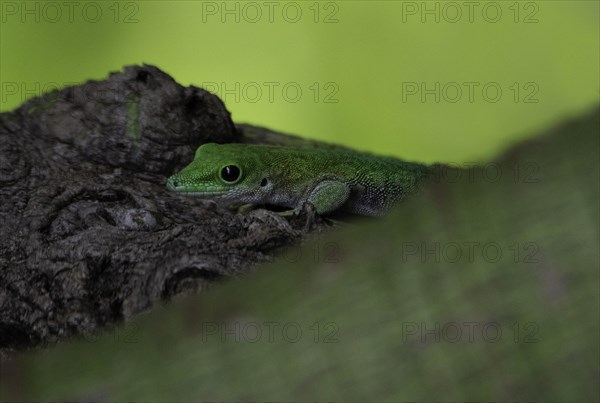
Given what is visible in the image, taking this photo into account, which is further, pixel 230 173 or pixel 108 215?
pixel 230 173

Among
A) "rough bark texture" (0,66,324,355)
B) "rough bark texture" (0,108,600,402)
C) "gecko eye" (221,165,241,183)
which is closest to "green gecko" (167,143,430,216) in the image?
"gecko eye" (221,165,241,183)

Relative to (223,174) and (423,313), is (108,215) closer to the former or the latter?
(223,174)

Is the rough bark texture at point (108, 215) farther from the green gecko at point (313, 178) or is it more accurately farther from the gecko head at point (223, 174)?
Result: the green gecko at point (313, 178)

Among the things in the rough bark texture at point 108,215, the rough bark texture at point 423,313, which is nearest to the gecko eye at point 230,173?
the rough bark texture at point 108,215

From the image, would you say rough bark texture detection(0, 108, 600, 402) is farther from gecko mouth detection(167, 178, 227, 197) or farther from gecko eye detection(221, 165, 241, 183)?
gecko eye detection(221, 165, 241, 183)

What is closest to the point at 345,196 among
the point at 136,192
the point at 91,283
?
the point at 136,192

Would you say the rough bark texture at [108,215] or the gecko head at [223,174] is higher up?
the rough bark texture at [108,215]

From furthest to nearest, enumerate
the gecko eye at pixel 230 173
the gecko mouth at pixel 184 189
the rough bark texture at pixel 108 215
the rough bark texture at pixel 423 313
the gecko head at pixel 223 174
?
the gecko eye at pixel 230 173 → the gecko head at pixel 223 174 → the gecko mouth at pixel 184 189 → the rough bark texture at pixel 108 215 → the rough bark texture at pixel 423 313

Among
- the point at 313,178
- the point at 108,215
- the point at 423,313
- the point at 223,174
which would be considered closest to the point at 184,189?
the point at 108,215
